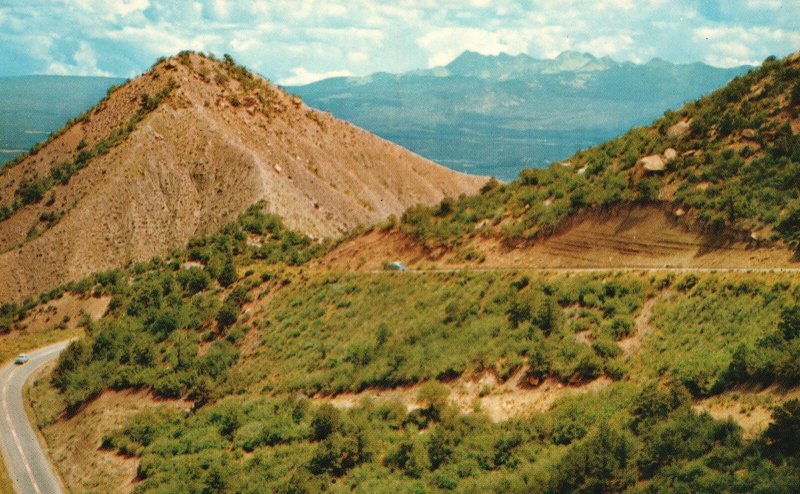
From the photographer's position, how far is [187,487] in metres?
24.6

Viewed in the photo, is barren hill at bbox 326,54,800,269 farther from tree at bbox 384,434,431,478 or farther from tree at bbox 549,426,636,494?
tree at bbox 384,434,431,478

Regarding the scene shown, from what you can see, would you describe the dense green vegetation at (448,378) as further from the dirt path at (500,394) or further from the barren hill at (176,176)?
the barren hill at (176,176)

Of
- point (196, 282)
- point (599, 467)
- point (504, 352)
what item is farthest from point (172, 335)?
point (599, 467)

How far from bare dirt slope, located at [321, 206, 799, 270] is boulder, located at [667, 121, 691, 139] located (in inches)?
231

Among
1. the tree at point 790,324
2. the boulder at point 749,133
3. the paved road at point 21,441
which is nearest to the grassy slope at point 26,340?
the paved road at point 21,441

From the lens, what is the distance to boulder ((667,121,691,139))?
3538 centimetres

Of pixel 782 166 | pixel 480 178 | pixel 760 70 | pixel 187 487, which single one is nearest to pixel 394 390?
pixel 187 487

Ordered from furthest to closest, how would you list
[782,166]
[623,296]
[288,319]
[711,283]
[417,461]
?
[288,319] < [782,166] < [623,296] < [711,283] < [417,461]

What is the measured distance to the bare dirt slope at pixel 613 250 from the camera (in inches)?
1080

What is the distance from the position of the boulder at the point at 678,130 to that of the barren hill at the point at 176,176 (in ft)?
113

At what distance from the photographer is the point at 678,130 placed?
35.9 meters

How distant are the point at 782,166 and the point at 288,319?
23.5m

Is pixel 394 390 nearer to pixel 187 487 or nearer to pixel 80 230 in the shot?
pixel 187 487

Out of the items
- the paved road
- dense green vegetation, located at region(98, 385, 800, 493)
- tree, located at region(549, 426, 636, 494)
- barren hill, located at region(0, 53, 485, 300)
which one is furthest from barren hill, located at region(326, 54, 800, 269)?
barren hill, located at region(0, 53, 485, 300)
